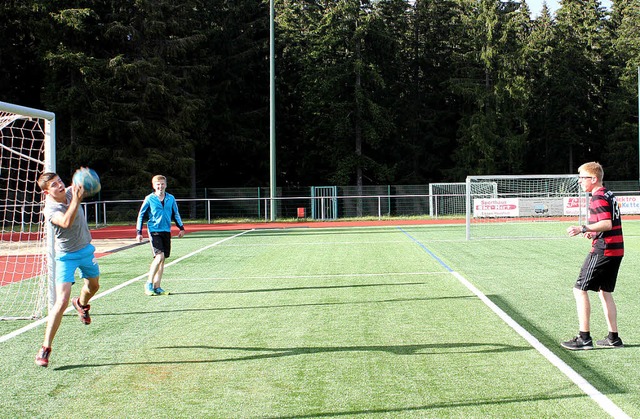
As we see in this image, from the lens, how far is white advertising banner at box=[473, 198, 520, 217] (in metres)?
26.2

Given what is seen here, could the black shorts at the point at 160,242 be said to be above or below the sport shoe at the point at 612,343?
above

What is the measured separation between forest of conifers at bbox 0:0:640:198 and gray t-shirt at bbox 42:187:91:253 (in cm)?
3245

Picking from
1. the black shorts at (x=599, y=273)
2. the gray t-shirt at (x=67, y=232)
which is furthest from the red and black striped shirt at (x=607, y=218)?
the gray t-shirt at (x=67, y=232)

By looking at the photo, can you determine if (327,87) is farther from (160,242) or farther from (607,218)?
(607,218)

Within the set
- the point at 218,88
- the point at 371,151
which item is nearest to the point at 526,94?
the point at 371,151

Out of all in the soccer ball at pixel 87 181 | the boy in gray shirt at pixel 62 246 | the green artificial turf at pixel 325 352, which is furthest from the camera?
the boy in gray shirt at pixel 62 246

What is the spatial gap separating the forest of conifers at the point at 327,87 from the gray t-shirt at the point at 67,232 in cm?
3245

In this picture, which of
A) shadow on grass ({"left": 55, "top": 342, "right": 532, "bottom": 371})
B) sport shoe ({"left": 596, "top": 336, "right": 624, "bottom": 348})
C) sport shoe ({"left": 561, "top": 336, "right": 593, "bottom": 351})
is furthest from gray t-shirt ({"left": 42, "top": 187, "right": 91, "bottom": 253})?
sport shoe ({"left": 596, "top": 336, "right": 624, "bottom": 348})

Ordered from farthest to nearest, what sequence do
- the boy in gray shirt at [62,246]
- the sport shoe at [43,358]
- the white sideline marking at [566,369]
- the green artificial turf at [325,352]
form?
the boy in gray shirt at [62,246] < the sport shoe at [43,358] < the green artificial turf at [325,352] < the white sideline marking at [566,369]

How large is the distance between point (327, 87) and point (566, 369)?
4380 cm

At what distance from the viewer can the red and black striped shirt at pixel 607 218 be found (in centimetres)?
602

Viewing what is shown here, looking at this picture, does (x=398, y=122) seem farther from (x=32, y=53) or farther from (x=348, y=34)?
(x=32, y=53)

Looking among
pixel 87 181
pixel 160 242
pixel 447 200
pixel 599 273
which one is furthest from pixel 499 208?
pixel 87 181

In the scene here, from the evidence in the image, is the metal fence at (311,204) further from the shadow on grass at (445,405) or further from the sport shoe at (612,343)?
the shadow on grass at (445,405)
